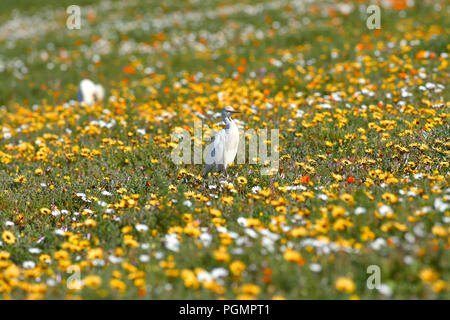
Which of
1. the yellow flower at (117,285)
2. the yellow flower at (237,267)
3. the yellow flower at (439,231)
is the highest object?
the yellow flower at (439,231)

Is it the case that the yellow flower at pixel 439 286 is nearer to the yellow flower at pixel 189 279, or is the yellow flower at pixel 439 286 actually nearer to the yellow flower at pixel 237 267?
the yellow flower at pixel 237 267

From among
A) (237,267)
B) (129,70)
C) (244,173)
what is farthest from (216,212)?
(129,70)

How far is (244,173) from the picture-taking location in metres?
5.57

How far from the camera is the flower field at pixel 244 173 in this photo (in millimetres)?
3234

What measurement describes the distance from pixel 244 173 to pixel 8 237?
288cm

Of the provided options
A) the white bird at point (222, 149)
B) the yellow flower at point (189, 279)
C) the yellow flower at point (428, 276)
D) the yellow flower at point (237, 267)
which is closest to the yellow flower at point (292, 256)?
the yellow flower at point (237, 267)

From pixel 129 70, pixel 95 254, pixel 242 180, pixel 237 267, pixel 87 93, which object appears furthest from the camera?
pixel 129 70

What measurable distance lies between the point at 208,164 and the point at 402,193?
2.40 metres

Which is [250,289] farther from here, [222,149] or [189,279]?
[222,149]

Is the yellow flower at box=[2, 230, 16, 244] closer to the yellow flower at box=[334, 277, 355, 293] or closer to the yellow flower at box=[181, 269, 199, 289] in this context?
A: the yellow flower at box=[181, 269, 199, 289]

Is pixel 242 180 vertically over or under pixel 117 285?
over

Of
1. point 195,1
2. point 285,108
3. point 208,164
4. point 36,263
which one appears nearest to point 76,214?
point 36,263

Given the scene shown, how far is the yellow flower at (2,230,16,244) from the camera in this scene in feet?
13.2

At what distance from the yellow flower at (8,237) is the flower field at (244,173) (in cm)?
3
